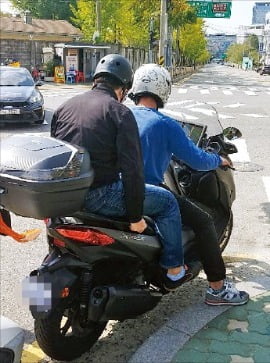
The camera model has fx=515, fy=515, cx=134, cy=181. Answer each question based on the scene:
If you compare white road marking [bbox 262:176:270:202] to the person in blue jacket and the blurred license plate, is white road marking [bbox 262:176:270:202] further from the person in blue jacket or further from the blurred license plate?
the blurred license plate

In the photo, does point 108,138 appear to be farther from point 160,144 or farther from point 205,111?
point 205,111

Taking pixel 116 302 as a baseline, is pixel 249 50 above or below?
above

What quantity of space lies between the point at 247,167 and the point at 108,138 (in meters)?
5.90

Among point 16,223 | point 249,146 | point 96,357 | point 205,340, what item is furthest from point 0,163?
point 249,146

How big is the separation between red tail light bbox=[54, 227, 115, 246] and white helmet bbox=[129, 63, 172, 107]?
3.31 ft

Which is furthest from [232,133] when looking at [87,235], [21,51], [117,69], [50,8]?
[50,8]

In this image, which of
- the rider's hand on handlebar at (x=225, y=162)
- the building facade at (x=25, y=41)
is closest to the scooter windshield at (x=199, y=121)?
the rider's hand on handlebar at (x=225, y=162)

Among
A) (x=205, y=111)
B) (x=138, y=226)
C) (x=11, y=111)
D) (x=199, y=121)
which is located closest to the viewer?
(x=138, y=226)

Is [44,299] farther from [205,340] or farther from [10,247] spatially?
[10,247]

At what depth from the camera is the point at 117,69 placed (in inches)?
117

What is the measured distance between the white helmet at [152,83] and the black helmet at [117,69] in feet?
0.75

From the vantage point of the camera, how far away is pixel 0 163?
95.0 inches

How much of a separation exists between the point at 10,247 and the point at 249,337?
2.64 metres

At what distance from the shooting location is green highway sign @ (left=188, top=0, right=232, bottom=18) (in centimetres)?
3353
